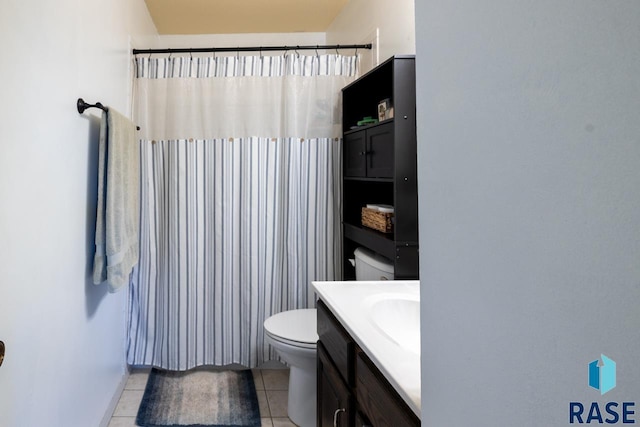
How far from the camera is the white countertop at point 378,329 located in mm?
771

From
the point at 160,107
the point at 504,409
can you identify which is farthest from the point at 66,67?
the point at 504,409

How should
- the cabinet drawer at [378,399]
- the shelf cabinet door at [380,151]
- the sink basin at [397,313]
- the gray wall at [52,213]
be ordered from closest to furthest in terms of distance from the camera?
the cabinet drawer at [378,399] → the gray wall at [52,213] → the sink basin at [397,313] → the shelf cabinet door at [380,151]

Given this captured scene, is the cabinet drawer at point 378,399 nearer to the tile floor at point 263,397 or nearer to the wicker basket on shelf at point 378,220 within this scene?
the wicker basket on shelf at point 378,220

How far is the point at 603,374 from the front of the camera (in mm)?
313

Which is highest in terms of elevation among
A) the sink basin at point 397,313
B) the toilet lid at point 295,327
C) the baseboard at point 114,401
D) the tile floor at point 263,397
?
the sink basin at point 397,313

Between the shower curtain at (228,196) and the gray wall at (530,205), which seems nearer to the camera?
the gray wall at (530,205)

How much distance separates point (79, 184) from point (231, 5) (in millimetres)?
1830

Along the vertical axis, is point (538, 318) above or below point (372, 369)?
above

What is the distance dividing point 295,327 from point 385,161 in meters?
0.96

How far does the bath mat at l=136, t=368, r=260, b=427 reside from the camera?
2.04 meters

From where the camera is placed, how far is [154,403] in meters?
2.18

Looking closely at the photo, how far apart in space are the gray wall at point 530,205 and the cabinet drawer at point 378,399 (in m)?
0.21

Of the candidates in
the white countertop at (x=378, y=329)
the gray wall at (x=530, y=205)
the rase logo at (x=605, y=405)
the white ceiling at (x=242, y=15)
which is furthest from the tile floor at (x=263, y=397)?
the white ceiling at (x=242, y=15)

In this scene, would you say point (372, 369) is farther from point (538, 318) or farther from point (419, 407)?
point (538, 318)
